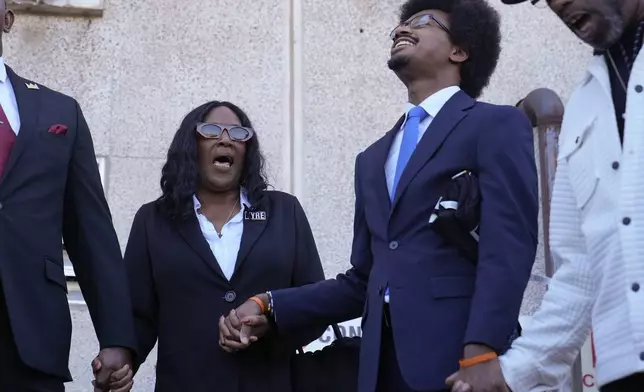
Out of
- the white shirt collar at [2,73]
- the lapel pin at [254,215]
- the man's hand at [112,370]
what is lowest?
the man's hand at [112,370]

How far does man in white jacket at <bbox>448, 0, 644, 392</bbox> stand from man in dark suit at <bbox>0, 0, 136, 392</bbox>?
4.46ft

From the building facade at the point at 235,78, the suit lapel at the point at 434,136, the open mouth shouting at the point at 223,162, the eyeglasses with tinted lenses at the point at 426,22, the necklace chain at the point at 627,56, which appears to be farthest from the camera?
the building facade at the point at 235,78

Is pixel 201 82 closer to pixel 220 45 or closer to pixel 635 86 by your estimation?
pixel 220 45

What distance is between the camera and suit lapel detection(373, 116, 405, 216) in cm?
421

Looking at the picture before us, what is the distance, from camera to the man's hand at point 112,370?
4.41 metres

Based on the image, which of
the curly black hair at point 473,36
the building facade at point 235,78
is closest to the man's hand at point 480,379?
the curly black hair at point 473,36

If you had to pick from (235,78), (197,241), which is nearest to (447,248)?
(197,241)

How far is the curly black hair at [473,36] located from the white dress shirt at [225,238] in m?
1.11

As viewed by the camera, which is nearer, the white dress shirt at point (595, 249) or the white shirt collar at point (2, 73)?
the white dress shirt at point (595, 249)

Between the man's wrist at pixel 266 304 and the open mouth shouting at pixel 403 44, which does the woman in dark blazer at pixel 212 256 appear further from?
the open mouth shouting at pixel 403 44

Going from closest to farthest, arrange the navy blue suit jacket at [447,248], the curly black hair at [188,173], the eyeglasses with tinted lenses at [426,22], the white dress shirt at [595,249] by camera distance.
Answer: the white dress shirt at [595,249] → the navy blue suit jacket at [447,248] → the eyeglasses with tinted lenses at [426,22] → the curly black hair at [188,173]

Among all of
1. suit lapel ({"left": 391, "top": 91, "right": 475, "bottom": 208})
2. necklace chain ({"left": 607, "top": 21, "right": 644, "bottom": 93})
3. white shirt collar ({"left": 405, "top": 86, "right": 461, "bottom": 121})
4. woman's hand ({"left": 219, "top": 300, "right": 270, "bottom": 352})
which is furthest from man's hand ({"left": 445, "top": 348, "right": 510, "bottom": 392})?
woman's hand ({"left": 219, "top": 300, "right": 270, "bottom": 352})

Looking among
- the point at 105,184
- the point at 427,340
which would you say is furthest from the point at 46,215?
the point at 105,184

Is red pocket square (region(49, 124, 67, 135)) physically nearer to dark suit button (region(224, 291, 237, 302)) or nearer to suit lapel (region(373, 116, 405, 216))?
dark suit button (region(224, 291, 237, 302))
